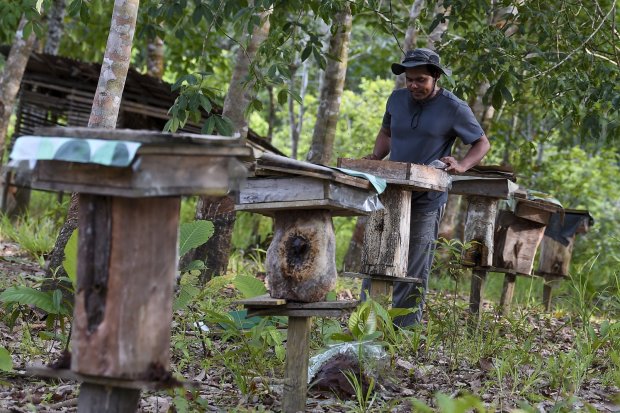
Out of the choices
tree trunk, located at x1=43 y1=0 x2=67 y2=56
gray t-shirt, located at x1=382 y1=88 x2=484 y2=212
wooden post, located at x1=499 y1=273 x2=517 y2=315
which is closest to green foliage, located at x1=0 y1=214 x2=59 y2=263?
gray t-shirt, located at x1=382 y1=88 x2=484 y2=212

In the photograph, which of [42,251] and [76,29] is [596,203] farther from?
[42,251]

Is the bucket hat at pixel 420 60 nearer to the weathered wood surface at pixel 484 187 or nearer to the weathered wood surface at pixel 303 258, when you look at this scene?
the weathered wood surface at pixel 484 187

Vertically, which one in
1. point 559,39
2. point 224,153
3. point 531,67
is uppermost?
point 559,39

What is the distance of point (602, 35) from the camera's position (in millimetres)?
8859

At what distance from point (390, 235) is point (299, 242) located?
1.68m

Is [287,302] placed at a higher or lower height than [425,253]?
lower

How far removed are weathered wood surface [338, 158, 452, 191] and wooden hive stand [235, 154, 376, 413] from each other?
1206 mm

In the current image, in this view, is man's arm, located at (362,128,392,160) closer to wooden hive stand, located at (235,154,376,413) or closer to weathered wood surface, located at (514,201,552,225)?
weathered wood surface, located at (514,201,552,225)

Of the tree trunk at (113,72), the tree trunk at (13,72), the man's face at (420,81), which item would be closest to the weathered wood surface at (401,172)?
the man's face at (420,81)

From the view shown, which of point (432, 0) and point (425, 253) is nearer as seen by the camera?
point (425, 253)

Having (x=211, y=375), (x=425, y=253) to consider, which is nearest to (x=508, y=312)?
(x=425, y=253)

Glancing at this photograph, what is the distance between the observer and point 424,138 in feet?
21.3

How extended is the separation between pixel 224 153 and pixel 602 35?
6.64 meters

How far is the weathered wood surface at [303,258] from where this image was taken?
14.7 ft
